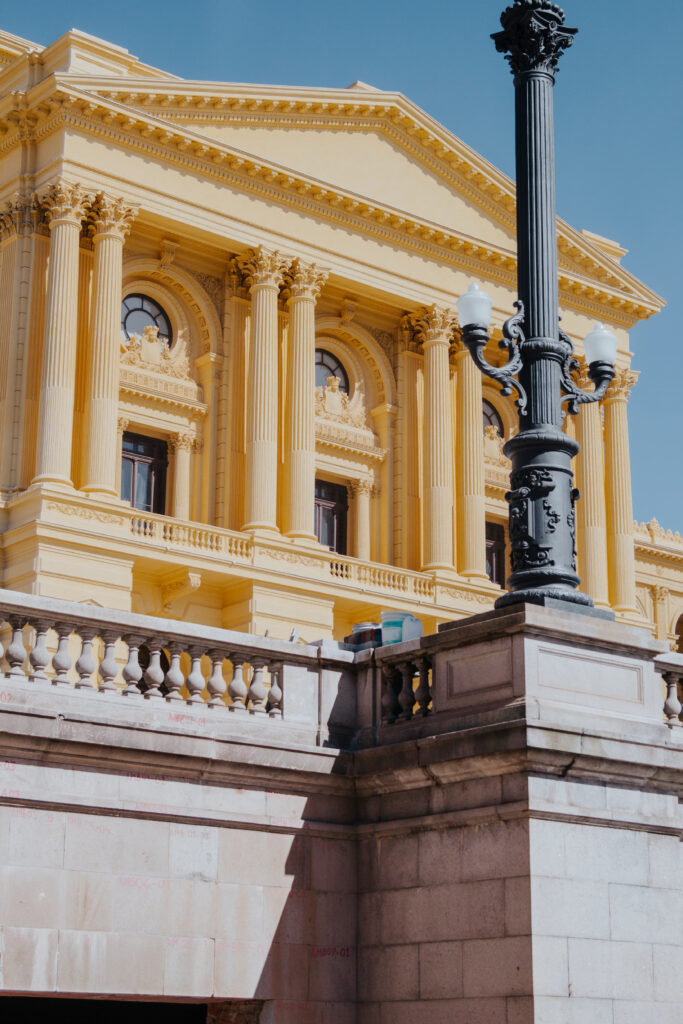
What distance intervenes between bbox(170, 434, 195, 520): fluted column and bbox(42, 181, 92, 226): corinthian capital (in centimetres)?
675

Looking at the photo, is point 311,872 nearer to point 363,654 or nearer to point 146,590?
point 363,654

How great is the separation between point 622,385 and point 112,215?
795 inches

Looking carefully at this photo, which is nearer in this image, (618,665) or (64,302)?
(618,665)

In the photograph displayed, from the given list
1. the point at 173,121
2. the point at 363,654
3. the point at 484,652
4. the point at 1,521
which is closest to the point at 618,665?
the point at 484,652

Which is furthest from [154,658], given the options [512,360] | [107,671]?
[512,360]

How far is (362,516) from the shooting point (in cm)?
4984

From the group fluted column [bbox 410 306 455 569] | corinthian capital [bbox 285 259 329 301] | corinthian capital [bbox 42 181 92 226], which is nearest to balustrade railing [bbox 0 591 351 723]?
corinthian capital [bbox 42 181 92 226]

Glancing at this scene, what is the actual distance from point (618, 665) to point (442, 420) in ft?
121

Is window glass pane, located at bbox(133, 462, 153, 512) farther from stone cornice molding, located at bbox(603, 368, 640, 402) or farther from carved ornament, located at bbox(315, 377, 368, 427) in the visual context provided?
stone cornice molding, located at bbox(603, 368, 640, 402)

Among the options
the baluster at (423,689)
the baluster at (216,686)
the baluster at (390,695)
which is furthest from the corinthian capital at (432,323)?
the baluster at (216,686)

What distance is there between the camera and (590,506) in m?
54.0

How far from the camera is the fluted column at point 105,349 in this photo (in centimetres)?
4200

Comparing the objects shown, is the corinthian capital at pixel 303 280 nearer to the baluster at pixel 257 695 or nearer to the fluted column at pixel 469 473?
the fluted column at pixel 469 473

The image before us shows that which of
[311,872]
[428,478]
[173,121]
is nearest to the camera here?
[311,872]
